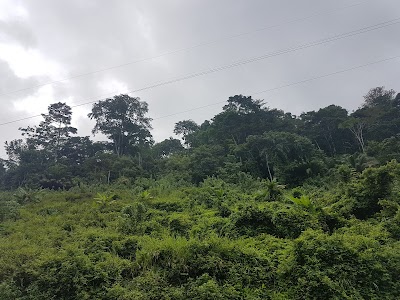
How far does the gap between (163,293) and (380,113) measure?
107 feet

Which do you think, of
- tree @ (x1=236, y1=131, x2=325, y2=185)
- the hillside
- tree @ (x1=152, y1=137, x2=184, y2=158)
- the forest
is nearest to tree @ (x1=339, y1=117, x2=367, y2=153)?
tree @ (x1=236, y1=131, x2=325, y2=185)

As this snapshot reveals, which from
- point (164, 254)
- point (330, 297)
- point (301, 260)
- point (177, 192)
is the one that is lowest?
point (330, 297)

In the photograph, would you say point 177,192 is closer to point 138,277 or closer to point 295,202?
point 295,202

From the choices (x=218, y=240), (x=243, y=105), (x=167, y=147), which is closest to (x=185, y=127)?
(x=167, y=147)

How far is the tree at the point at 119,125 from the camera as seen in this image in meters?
38.8

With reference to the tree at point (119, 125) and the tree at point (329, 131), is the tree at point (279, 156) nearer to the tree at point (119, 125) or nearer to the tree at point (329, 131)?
the tree at point (329, 131)

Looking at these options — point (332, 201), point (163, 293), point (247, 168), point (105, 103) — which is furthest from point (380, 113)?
point (163, 293)

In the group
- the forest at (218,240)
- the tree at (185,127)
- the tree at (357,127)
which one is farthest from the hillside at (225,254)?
the tree at (185,127)

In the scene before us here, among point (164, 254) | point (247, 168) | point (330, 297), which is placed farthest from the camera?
point (247, 168)

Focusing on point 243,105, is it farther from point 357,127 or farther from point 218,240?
point 218,240

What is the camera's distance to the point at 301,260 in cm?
796

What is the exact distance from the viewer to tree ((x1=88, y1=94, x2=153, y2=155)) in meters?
38.8

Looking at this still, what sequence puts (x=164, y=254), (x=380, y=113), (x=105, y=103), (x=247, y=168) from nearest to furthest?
(x=164, y=254), (x=247, y=168), (x=380, y=113), (x=105, y=103)

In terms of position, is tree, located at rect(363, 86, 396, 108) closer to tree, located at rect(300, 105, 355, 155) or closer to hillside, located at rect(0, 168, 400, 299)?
tree, located at rect(300, 105, 355, 155)
